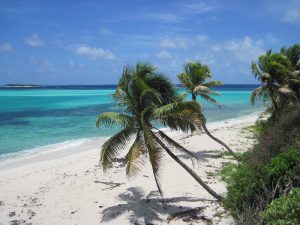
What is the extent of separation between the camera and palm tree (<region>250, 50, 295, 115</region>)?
22125 mm

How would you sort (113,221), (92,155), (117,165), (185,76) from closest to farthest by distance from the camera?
(113,221), (117,165), (185,76), (92,155)

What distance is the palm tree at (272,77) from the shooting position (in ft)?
72.6

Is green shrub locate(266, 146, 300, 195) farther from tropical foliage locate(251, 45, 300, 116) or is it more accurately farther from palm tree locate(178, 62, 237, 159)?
tropical foliage locate(251, 45, 300, 116)

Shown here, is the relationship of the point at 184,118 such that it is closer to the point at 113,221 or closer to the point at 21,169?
the point at 113,221

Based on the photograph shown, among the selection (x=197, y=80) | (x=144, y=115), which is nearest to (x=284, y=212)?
(x=144, y=115)

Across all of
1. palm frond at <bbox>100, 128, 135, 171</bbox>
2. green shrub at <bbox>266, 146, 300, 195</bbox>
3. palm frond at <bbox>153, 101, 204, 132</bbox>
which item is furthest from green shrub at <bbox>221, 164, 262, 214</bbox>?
palm frond at <bbox>100, 128, 135, 171</bbox>

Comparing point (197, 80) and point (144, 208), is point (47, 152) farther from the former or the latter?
point (144, 208)

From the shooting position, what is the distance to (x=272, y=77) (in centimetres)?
2262

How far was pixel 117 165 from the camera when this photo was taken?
17688mm

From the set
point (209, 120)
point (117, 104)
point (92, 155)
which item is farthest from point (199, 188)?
A: point (209, 120)

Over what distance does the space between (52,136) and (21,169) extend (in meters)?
10.2

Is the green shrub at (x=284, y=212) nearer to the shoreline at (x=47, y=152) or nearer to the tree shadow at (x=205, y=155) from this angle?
the tree shadow at (x=205, y=155)

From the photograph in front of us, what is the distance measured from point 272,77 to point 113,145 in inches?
590

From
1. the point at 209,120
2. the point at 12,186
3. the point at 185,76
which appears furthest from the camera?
the point at 209,120
